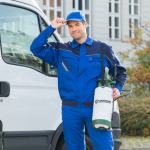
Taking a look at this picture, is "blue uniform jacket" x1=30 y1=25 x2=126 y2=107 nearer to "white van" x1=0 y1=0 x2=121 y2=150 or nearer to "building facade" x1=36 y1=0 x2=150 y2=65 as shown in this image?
"white van" x1=0 y1=0 x2=121 y2=150

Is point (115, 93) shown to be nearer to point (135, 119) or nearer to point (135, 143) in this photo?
point (135, 143)

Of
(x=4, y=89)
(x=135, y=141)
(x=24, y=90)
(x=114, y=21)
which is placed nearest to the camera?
(x=4, y=89)

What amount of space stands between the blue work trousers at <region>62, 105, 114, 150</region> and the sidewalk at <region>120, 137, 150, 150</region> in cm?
280

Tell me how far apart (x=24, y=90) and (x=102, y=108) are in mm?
1248

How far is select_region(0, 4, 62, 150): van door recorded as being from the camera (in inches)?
141

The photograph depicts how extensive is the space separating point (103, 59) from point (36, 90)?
1140 millimetres

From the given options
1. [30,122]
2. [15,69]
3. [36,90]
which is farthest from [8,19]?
[30,122]

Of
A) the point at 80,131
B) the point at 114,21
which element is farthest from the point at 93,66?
the point at 114,21

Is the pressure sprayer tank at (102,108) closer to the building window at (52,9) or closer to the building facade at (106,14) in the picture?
the building facade at (106,14)

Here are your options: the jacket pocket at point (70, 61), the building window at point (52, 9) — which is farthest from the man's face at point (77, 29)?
the building window at point (52, 9)

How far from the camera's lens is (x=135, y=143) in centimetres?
608

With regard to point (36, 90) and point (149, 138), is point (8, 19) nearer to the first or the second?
point (36, 90)

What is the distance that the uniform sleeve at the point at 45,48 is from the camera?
3018mm

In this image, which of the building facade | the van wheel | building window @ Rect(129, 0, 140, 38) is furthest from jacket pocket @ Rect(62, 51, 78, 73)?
building window @ Rect(129, 0, 140, 38)
